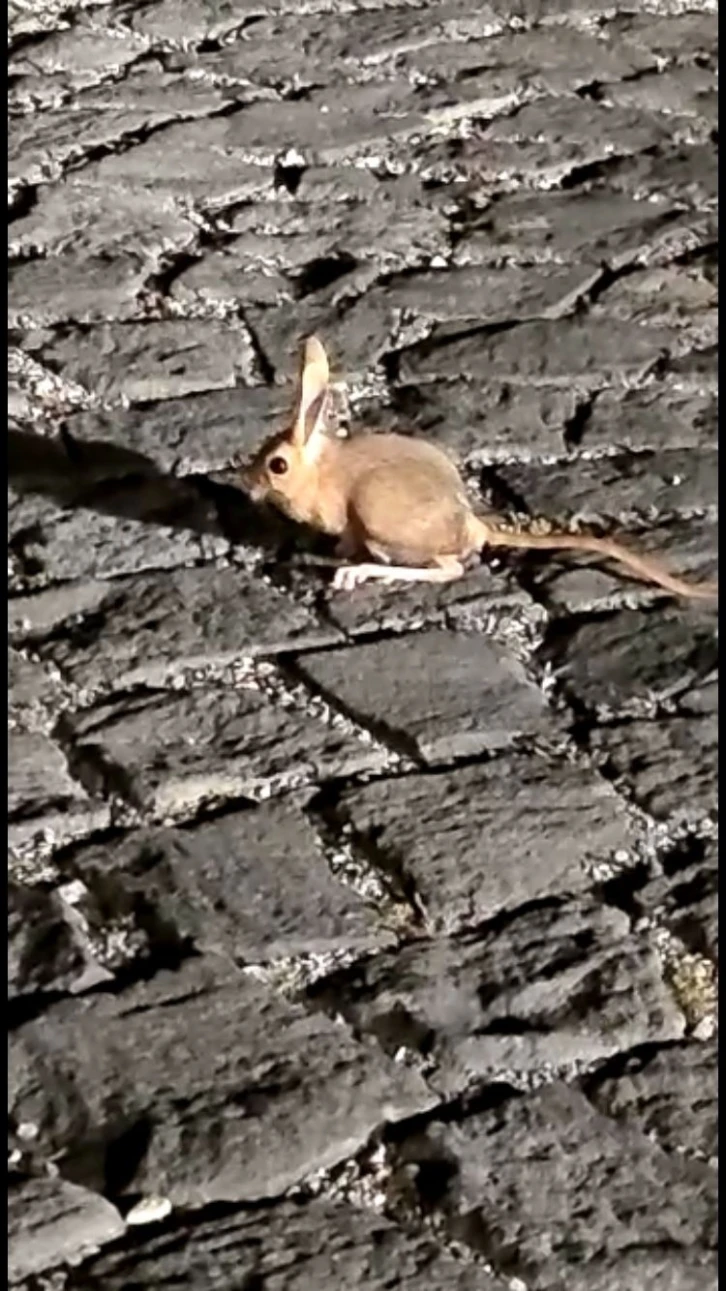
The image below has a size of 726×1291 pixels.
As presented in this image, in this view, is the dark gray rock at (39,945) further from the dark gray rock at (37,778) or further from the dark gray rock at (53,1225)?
the dark gray rock at (53,1225)

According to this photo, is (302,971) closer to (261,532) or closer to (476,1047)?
(476,1047)

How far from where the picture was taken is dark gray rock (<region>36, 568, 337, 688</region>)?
4355 millimetres

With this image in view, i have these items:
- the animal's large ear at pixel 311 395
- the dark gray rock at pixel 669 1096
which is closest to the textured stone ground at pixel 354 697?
the dark gray rock at pixel 669 1096

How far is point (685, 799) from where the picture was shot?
159 inches

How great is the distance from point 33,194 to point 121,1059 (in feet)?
10.3

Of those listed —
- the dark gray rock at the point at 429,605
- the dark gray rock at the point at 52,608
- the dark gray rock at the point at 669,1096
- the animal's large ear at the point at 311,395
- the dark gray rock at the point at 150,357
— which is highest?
the animal's large ear at the point at 311,395

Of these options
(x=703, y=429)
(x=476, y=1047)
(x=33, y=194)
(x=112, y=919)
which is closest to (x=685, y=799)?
(x=476, y=1047)

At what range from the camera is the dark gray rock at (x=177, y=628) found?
14.3 feet

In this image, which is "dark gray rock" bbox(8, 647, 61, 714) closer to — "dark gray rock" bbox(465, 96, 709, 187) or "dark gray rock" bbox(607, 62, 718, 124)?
A: "dark gray rock" bbox(465, 96, 709, 187)

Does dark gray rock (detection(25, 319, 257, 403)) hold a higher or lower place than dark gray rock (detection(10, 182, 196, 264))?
lower

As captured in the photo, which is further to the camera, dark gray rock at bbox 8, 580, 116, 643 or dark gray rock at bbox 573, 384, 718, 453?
dark gray rock at bbox 573, 384, 718, 453

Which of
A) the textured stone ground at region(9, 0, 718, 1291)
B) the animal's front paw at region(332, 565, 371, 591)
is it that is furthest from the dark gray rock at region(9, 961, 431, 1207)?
the animal's front paw at region(332, 565, 371, 591)

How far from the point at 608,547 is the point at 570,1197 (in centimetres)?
168

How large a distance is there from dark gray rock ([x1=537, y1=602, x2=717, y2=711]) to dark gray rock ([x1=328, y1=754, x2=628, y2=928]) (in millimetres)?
268
